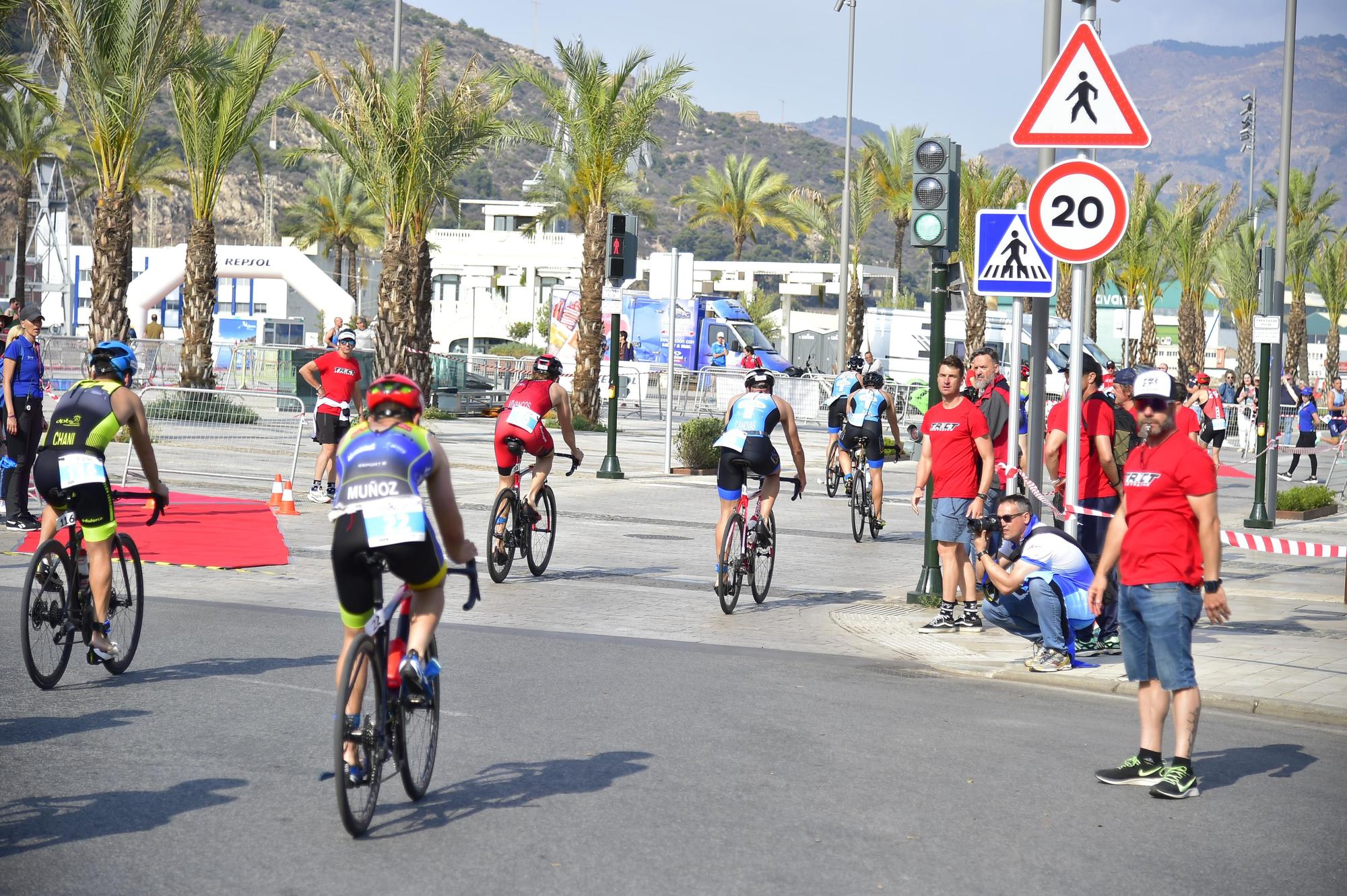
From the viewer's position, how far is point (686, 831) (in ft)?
18.8

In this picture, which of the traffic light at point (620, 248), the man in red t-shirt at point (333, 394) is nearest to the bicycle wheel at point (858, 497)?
the man in red t-shirt at point (333, 394)

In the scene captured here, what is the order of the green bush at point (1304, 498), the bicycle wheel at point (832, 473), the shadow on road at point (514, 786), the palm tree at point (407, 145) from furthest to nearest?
the palm tree at point (407, 145), the green bush at point (1304, 498), the bicycle wheel at point (832, 473), the shadow on road at point (514, 786)

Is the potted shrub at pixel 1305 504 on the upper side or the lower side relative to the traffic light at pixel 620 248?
lower

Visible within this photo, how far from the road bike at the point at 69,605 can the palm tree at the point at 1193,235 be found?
154 ft

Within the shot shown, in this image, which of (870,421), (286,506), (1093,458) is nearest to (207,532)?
(286,506)

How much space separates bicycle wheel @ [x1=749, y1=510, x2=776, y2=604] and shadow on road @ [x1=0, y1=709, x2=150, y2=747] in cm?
596

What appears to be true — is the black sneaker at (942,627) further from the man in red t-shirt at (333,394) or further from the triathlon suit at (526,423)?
the man in red t-shirt at (333,394)

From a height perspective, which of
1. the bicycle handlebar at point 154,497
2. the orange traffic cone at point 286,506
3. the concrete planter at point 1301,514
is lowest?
the concrete planter at point 1301,514

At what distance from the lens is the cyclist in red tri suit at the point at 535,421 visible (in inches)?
504

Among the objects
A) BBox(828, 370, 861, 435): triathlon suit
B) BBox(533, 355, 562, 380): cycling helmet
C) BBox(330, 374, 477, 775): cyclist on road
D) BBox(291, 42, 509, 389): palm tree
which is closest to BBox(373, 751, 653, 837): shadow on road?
BBox(330, 374, 477, 775): cyclist on road

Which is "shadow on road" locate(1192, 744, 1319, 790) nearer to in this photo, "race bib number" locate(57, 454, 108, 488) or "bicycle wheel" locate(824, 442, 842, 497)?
"race bib number" locate(57, 454, 108, 488)

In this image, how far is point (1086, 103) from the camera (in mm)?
8742

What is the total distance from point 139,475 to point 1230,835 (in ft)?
52.2

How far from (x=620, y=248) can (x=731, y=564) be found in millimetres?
11001
